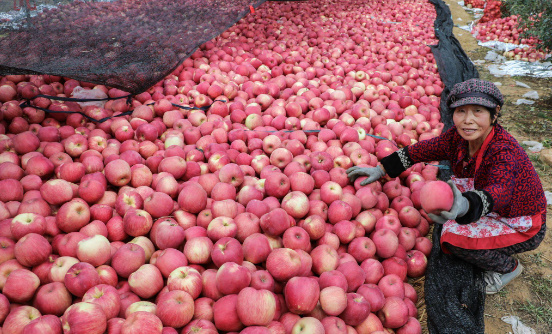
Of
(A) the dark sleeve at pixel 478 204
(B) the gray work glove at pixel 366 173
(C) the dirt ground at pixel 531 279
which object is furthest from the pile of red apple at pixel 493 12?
(A) the dark sleeve at pixel 478 204

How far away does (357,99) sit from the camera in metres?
4.83

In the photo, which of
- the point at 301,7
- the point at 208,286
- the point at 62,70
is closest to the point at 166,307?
the point at 208,286

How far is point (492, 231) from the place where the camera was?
2.42m

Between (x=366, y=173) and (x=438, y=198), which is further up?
(x=438, y=198)

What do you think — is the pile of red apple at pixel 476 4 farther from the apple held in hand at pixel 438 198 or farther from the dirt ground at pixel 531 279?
the apple held in hand at pixel 438 198

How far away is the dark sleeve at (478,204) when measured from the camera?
1.95 m

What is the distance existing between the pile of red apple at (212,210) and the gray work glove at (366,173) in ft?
0.28

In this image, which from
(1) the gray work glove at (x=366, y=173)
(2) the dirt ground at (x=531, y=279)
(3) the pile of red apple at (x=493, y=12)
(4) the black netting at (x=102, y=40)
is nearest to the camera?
(2) the dirt ground at (x=531, y=279)

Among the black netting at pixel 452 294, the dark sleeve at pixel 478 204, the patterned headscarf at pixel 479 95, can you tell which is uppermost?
the patterned headscarf at pixel 479 95

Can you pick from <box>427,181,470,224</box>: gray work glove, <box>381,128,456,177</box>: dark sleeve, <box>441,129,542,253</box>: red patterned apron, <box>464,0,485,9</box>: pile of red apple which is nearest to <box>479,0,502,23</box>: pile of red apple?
<box>464,0,485,9</box>: pile of red apple

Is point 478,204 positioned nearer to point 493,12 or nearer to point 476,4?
point 493,12

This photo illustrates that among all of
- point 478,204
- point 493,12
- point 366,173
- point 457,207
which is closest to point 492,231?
point 478,204

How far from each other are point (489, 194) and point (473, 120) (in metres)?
0.54

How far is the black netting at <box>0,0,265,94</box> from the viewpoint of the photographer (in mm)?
3582
